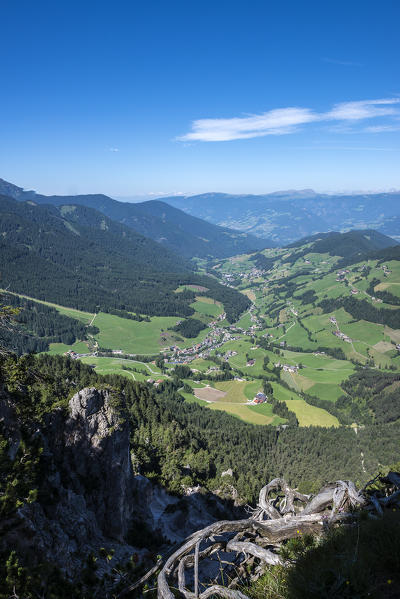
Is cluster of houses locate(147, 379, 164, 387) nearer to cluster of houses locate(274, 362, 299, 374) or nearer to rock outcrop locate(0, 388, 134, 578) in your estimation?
cluster of houses locate(274, 362, 299, 374)

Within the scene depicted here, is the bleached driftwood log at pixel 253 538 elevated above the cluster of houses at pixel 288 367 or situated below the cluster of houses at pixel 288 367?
above

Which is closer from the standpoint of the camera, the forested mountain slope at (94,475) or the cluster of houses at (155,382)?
the forested mountain slope at (94,475)

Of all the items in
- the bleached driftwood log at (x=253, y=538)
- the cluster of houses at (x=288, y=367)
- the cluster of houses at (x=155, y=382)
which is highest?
the bleached driftwood log at (x=253, y=538)

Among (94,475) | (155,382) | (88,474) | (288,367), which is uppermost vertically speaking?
(88,474)

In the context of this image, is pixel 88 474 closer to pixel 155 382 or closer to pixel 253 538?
pixel 253 538


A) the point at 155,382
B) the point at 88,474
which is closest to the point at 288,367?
the point at 155,382

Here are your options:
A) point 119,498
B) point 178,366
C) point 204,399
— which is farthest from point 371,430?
point 119,498

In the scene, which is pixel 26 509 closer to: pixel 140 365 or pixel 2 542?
pixel 2 542

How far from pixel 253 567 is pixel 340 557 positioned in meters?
2.28

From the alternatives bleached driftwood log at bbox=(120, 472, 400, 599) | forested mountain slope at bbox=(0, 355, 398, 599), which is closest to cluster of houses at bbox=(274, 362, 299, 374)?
→ forested mountain slope at bbox=(0, 355, 398, 599)

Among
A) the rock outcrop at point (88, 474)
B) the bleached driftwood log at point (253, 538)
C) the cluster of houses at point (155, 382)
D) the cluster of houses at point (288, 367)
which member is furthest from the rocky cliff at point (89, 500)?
the cluster of houses at point (288, 367)

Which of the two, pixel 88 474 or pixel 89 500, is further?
pixel 88 474

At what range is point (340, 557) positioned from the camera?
5031 mm

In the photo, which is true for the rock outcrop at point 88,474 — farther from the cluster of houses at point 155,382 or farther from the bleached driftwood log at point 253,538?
the cluster of houses at point 155,382
